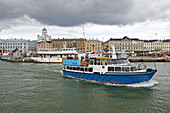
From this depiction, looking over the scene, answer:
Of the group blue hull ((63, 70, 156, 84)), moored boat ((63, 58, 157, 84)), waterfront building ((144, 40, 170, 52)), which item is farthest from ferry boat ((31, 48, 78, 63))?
waterfront building ((144, 40, 170, 52))

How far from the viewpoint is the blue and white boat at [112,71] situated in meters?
20.5

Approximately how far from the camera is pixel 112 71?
854 inches

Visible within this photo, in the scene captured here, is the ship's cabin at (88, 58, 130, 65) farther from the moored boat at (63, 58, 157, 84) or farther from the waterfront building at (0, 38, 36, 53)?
the waterfront building at (0, 38, 36, 53)

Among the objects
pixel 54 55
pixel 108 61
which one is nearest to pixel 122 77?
pixel 108 61

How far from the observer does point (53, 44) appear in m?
102

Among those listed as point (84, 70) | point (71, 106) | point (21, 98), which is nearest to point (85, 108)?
point (71, 106)

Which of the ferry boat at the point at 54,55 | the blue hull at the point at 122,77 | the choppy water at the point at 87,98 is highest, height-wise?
the ferry boat at the point at 54,55

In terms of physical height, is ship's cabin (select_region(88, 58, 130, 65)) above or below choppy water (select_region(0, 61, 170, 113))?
above

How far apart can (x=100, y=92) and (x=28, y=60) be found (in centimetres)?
5679

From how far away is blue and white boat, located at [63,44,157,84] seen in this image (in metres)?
20.5

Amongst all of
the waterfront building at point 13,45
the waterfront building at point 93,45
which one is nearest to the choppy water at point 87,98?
the waterfront building at point 93,45

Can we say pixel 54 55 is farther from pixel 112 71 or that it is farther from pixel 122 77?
pixel 122 77

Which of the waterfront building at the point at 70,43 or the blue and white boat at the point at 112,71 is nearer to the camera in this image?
the blue and white boat at the point at 112,71

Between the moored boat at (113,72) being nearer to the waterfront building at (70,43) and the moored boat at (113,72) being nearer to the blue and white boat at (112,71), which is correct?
the blue and white boat at (112,71)
